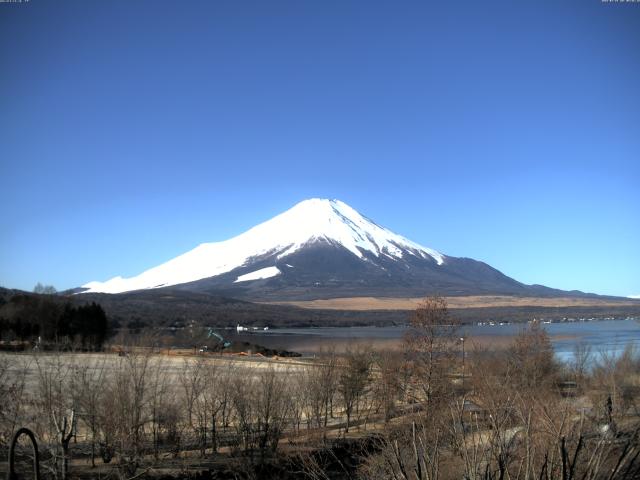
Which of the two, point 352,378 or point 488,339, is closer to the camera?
point 352,378

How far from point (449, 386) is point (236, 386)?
31.6 feet

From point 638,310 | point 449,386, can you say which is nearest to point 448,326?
point 449,386

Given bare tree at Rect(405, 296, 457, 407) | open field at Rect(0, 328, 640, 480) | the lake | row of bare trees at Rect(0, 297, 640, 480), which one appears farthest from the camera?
the lake

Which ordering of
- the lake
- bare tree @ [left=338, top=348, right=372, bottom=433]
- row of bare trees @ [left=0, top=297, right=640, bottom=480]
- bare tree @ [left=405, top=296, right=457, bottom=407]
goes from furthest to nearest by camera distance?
the lake, bare tree @ [left=338, top=348, right=372, bottom=433], bare tree @ [left=405, top=296, right=457, bottom=407], row of bare trees @ [left=0, top=297, right=640, bottom=480]

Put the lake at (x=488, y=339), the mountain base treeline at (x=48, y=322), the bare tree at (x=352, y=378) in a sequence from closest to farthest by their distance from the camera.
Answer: the bare tree at (x=352, y=378) → the lake at (x=488, y=339) → the mountain base treeline at (x=48, y=322)

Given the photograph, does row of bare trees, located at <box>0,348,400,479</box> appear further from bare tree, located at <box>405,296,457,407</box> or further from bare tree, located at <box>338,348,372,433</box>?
bare tree, located at <box>405,296,457,407</box>

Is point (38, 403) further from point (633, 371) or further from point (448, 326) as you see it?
point (633, 371)

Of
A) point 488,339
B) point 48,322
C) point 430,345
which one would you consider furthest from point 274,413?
point 48,322

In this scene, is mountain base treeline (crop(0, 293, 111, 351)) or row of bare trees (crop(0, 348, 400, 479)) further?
mountain base treeline (crop(0, 293, 111, 351))

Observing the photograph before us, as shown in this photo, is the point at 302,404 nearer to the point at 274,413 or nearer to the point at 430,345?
the point at 274,413

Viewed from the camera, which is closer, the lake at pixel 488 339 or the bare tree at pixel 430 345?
the bare tree at pixel 430 345

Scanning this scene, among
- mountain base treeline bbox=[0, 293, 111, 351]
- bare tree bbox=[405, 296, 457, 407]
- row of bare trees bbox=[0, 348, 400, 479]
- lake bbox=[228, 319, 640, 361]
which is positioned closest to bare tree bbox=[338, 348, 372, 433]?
A: row of bare trees bbox=[0, 348, 400, 479]

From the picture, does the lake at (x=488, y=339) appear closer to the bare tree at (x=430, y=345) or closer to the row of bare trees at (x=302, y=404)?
the row of bare trees at (x=302, y=404)

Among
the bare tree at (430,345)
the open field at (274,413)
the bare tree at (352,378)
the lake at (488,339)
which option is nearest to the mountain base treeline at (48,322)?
the lake at (488,339)
